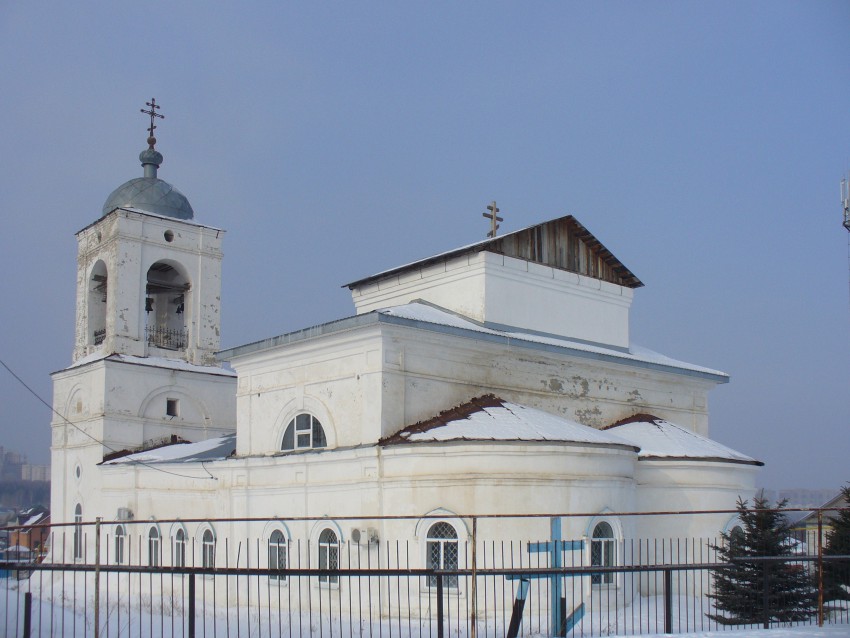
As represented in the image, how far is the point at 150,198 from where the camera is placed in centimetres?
3259

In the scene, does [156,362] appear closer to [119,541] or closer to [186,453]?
[186,453]

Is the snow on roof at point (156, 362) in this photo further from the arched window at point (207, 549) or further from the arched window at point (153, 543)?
the arched window at point (207, 549)

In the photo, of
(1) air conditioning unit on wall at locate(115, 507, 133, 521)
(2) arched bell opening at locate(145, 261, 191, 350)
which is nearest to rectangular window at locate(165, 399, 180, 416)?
(2) arched bell opening at locate(145, 261, 191, 350)

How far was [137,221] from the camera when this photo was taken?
3150cm

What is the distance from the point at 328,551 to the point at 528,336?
7221 millimetres

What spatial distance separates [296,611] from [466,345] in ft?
22.6

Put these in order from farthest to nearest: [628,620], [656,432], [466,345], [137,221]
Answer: [137,221] → [656,432] → [466,345] → [628,620]

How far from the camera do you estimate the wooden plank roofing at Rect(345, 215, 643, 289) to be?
2439 centimetres

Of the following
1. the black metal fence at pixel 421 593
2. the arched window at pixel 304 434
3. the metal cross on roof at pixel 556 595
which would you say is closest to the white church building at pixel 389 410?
the arched window at pixel 304 434

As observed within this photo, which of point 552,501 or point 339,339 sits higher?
point 339,339

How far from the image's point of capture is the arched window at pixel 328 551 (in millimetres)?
20273

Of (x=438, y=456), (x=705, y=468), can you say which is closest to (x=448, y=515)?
(x=438, y=456)

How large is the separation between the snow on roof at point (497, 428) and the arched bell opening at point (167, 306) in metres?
14.3

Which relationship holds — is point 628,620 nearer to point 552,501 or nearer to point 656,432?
point 552,501
